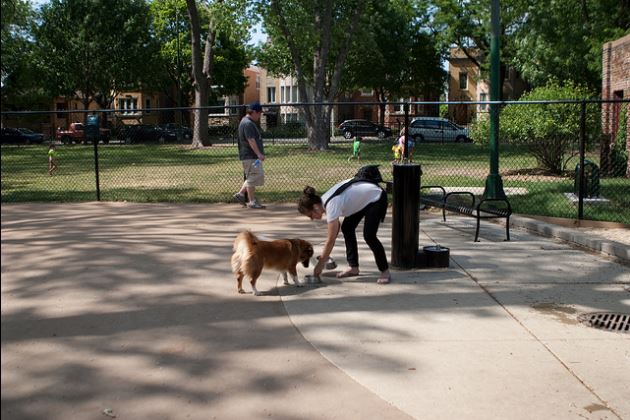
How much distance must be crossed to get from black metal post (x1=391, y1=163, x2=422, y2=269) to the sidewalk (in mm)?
211

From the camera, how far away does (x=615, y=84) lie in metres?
19.5

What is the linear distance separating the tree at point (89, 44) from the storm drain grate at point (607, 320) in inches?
2075

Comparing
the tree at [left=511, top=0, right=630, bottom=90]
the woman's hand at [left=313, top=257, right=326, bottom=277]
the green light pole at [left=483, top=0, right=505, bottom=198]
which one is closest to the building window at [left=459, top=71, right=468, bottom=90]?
the tree at [left=511, top=0, right=630, bottom=90]

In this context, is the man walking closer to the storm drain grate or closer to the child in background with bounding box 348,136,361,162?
the child in background with bounding box 348,136,361,162

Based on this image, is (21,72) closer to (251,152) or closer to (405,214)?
(251,152)

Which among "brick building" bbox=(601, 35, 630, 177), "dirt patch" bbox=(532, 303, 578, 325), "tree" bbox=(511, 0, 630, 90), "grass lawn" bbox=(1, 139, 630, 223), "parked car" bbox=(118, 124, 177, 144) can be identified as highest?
"tree" bbox=(511, 0, 630, 90)

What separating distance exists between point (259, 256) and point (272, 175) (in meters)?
13.6

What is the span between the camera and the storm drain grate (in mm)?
5551

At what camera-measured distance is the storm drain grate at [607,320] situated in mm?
5551

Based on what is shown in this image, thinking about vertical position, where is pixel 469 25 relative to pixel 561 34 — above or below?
above

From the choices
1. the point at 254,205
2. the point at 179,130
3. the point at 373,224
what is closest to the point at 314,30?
the point at 179,130

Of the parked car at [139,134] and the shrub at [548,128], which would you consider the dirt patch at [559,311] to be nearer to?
the shrub at [548,128]

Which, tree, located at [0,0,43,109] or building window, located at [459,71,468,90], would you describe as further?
building window, located at [459,71,468,90]

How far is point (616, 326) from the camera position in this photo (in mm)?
5578
